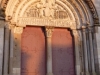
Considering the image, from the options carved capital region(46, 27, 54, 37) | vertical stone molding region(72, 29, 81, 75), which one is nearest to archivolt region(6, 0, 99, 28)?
vertical stone molding region(72, 29, 81, 75)

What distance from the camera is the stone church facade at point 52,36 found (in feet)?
20.7

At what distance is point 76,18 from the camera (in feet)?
23.3

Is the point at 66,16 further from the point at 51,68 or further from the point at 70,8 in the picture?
the point at 51,68

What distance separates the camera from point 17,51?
6.28 metres

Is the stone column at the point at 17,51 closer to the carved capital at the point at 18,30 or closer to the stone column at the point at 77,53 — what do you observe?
the carved capital at the point at 18,30

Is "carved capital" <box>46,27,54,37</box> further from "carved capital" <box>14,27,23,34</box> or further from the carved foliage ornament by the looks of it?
"carved capital" <box>14,27,23,34</box>

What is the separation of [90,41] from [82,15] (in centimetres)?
99

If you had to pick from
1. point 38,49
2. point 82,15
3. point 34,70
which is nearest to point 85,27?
point 82,15

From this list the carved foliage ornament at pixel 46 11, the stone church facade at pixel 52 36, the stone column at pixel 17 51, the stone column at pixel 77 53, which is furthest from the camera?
the carved foliage ornament at pixel 46 11

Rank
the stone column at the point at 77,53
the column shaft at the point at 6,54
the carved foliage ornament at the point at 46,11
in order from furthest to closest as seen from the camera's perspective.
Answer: the carved foliage ornament at the point at 46,11 → the stone column at the point at 77,53 → the column shaft at the point at 6,54

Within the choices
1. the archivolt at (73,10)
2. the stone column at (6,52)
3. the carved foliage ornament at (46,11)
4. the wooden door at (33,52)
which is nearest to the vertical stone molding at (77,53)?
the archivolt at (73,10)

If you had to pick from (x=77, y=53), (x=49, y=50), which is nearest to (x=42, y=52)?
(x=49, y=50)

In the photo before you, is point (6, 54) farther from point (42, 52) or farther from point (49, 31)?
point (49, 31)

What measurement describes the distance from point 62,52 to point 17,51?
1515 millimetres
